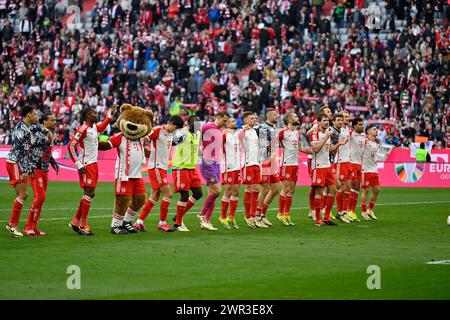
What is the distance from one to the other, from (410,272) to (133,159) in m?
6.78

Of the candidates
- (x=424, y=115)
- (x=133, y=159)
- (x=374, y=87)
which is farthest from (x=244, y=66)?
(x=133, y=159)

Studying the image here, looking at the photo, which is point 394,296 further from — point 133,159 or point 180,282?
point 133,159

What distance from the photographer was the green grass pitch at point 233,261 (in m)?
11.6

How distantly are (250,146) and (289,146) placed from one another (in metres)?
1.13

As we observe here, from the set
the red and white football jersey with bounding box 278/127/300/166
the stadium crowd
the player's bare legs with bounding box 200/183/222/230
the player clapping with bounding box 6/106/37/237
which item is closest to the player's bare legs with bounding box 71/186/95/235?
the player clapping with bounding box 6/106/37/237

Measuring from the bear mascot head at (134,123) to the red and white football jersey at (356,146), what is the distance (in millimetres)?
6255

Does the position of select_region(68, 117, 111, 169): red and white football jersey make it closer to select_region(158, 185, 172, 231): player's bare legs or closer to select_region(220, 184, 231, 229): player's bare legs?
select_region(158, 185, 172, 231): player's bare legs

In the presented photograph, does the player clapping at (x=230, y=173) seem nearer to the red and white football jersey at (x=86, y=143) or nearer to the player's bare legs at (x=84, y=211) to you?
the red and white football jersey at (x=86, y=143)

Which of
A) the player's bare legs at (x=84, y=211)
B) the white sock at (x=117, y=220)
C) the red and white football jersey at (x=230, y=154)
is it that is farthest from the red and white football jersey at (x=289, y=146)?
the player's bare legs at (x=84, y=211)

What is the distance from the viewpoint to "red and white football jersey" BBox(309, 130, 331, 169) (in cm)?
2103

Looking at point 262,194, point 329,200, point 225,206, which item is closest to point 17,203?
point 225,206

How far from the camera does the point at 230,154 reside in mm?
19969

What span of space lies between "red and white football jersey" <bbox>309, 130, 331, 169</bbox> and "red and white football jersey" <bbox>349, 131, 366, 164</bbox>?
195cm

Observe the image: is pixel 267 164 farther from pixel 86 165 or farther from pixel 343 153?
pixel 86 165
